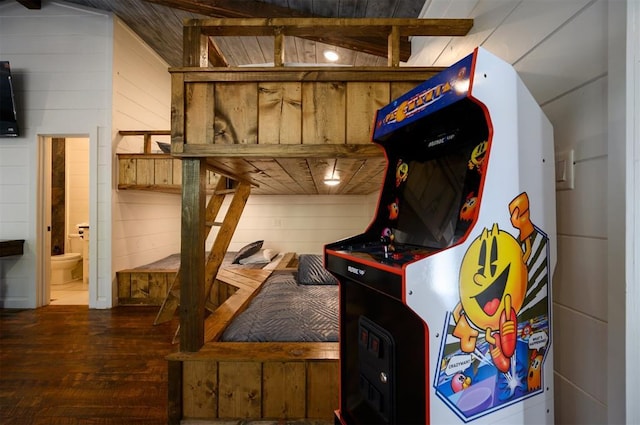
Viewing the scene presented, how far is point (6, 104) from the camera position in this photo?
3352 mm

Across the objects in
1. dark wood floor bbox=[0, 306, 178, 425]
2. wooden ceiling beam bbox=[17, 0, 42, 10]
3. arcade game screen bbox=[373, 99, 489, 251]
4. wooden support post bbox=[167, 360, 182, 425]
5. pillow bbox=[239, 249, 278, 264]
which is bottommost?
dark wood floor bbox=[0, 306, 178, 425]

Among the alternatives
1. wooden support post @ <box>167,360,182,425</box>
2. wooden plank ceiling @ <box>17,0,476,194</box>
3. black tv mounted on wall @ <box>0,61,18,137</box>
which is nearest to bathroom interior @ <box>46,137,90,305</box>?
black tv mounted on wall @ <box>0,61,18,137</box>

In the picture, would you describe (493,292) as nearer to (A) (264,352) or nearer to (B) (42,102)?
(A) (264,352)

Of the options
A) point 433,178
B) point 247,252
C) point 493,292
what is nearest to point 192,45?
point 433,178

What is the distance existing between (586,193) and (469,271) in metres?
0.49

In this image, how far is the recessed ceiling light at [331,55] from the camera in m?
3.34

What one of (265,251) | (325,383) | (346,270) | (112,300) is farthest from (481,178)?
(112,300)

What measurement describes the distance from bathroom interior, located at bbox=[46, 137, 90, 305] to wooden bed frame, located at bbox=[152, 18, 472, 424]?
387 cm

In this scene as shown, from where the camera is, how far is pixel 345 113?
1435mm

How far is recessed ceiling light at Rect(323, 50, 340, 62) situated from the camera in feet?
11.0

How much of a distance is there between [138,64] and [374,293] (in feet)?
15.6

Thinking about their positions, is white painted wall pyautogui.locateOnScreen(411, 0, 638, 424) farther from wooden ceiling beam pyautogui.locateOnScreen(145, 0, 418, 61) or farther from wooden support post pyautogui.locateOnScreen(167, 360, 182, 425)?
wooden ceiling beam pyautogui.locateOnScreen(145, 0, 418, 61)

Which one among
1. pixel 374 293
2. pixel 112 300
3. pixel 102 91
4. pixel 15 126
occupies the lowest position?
pixel 112 300

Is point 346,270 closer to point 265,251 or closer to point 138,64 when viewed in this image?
point 265,251
